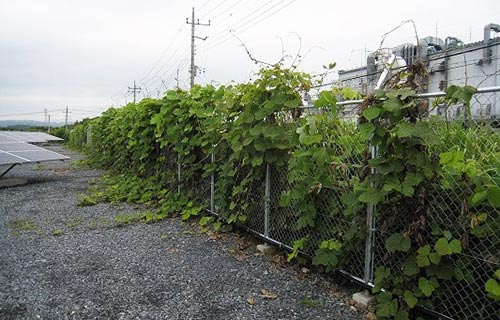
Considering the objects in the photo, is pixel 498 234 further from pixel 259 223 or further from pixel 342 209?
pixel 259 223

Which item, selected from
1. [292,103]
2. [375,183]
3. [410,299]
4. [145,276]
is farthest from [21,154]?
[410,299]

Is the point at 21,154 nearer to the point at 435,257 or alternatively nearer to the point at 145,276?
the point at 145,276

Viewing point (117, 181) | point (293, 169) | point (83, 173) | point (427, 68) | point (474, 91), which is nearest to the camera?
point (474, 91)

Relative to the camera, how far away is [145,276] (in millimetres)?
3037

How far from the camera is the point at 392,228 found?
2.34 m

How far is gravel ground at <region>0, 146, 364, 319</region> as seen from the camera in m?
2.46

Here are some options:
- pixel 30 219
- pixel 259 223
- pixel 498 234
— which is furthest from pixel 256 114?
pixel 30 219

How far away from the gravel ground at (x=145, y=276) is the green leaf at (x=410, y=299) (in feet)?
1.25

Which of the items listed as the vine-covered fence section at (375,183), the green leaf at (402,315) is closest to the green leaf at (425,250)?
the vine-covered fence section at (375,183)

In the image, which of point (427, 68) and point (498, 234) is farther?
point (427, 68)

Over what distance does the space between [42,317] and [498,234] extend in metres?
2.73

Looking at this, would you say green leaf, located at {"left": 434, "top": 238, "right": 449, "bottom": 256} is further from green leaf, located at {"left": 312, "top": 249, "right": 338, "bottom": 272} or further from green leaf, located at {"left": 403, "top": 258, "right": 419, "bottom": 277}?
green leaf, located at {"left": 312, "top": 249, "right": 338, "bottom": 272}

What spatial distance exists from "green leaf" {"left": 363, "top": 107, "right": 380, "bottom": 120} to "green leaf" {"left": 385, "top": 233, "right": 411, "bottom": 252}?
2.40 feet

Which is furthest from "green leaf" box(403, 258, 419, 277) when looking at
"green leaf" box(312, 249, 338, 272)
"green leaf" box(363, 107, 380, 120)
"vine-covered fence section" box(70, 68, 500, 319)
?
"green leaf" box(363, 107, 380, 120)
